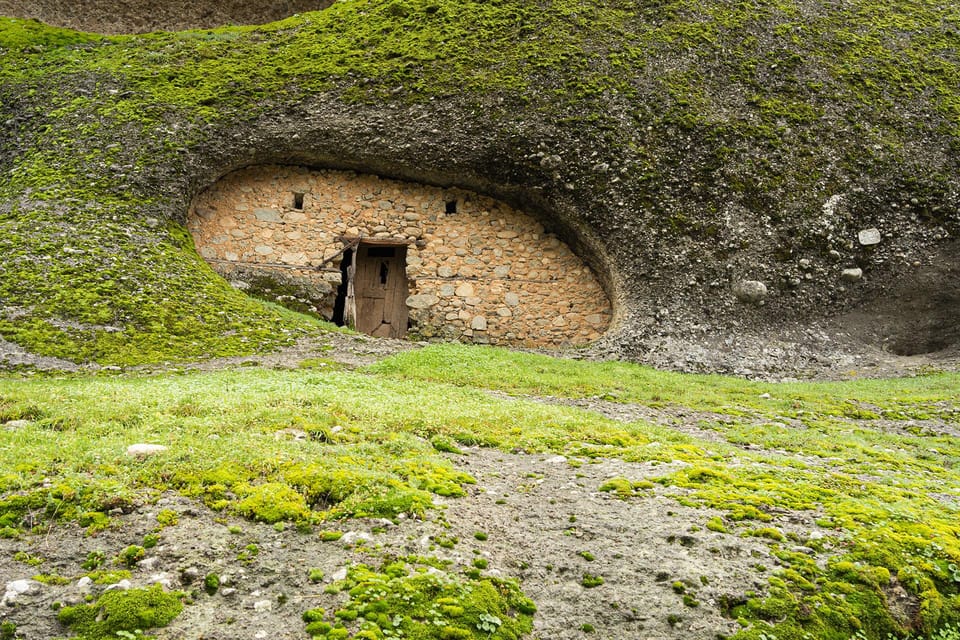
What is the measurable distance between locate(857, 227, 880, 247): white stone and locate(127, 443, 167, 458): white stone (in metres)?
17.4

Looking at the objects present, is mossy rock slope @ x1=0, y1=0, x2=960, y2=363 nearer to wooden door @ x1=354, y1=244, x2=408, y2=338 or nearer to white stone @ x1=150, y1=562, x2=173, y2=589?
wooden door @ x1=354, y1=244, x2=408, y2=338

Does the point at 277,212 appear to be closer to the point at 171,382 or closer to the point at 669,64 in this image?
the point at 171,382

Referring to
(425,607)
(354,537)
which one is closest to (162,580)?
(354,537)

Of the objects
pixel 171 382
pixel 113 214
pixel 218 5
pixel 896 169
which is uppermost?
pixel 218 5

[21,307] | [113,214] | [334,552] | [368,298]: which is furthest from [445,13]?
[334,552]

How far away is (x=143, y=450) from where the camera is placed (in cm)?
618

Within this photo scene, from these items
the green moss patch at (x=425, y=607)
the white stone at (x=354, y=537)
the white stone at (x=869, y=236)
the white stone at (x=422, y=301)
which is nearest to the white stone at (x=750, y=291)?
the white stone at (x=869, y=236)

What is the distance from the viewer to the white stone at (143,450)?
611 cm

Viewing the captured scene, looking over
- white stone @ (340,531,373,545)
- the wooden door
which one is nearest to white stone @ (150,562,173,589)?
white stone @ (340,531,373,545)

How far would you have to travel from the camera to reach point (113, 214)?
17250 mm

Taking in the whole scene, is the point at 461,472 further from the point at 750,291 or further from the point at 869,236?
the point at 869,236

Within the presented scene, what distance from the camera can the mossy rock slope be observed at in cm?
1778

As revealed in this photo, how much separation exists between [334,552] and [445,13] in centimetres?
1964

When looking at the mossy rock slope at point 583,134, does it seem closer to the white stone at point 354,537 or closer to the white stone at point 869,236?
the white stone at point 869,236
